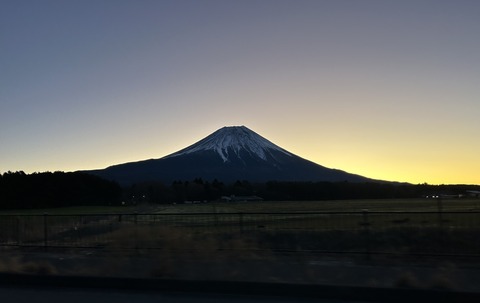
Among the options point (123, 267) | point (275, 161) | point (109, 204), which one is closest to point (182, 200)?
point (109, 204)

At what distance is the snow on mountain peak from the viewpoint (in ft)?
438

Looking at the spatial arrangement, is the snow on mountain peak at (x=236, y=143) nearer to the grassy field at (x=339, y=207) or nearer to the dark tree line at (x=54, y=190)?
the dark tree line at (x=54, y=190)

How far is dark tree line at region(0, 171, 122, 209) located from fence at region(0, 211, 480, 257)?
57.1 meters

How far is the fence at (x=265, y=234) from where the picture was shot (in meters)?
18.5

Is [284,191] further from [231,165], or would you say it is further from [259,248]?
[259,248]

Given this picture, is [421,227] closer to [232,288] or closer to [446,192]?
[232,288]

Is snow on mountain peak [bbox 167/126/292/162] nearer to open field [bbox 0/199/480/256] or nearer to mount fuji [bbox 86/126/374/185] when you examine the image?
mount fuji [bbox 86/126/374/185]

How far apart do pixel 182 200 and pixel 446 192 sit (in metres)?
39.7

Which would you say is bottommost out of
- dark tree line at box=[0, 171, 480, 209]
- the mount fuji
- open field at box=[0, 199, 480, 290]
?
open field at box=[0, 199, 480, 290]

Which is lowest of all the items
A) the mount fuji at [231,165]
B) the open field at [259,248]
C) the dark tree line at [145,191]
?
the open field at [259,248]

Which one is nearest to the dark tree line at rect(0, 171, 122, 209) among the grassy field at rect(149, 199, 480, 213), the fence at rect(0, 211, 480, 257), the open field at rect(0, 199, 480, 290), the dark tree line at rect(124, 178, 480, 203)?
the dark tree line at rect(124, 178, 480, 203)

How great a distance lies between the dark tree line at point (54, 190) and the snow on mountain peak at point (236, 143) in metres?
46.4

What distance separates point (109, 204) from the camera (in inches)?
3413

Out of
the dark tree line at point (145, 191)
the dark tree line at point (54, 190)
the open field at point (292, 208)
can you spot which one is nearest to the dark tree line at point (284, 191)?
the dark tree line at point (145, 191)
